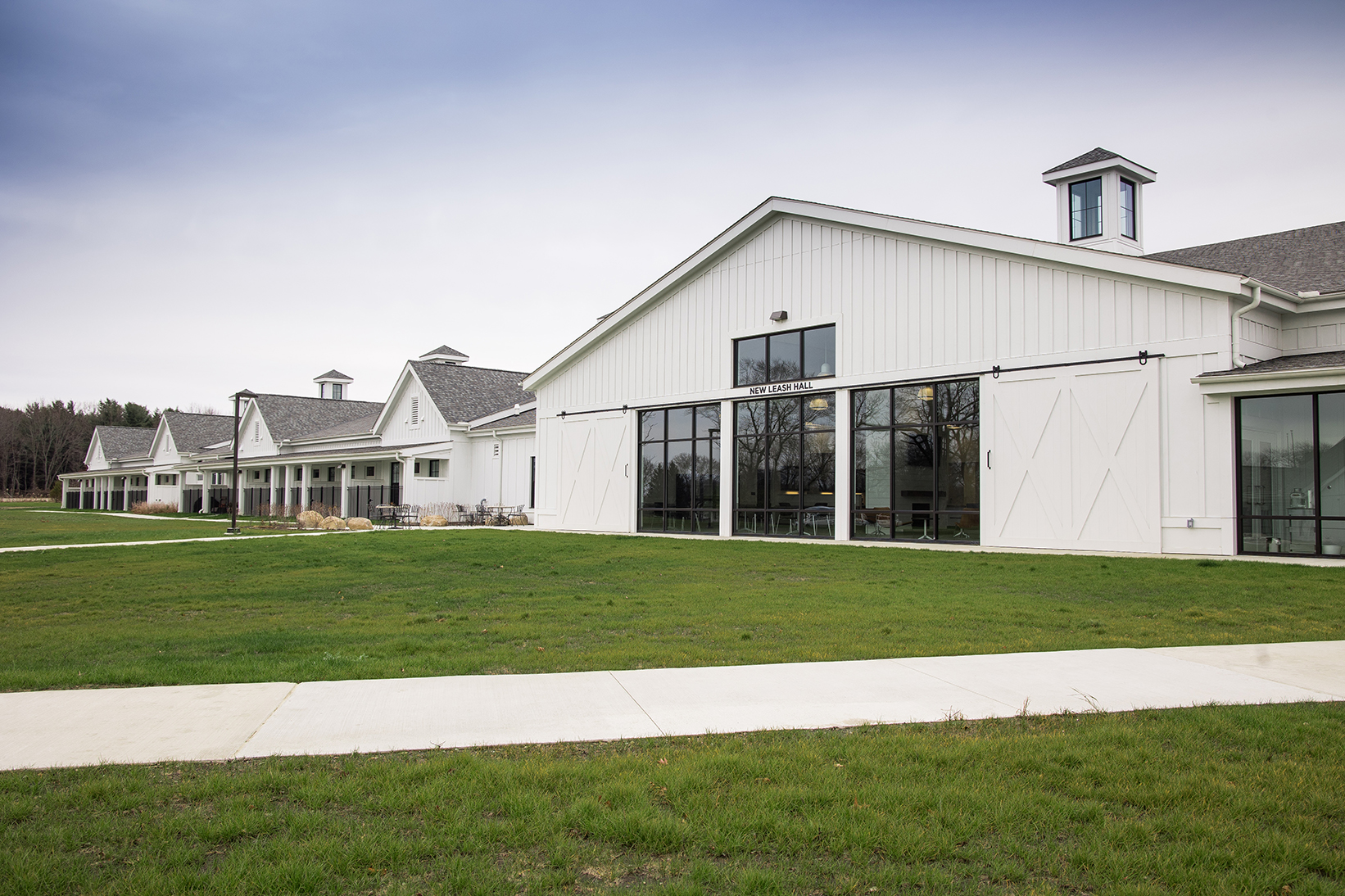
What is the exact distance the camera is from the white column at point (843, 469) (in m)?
21.5

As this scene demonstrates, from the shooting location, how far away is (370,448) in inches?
1569

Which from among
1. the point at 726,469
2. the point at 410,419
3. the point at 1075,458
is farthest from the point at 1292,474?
the point at 410,419

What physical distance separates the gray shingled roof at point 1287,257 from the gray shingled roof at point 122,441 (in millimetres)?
74065

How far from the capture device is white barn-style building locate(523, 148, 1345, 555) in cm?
1630

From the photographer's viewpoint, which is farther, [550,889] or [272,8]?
[272,8]

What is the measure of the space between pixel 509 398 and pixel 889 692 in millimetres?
36923

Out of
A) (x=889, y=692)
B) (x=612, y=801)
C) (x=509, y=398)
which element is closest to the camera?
(x=612, y=801)

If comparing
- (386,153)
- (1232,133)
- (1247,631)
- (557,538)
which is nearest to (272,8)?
(386,153)

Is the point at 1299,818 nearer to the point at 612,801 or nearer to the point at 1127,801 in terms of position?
the point at 1127,801

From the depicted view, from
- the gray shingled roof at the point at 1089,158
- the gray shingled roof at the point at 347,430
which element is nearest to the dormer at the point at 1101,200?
the gray shingled roof at the point at 1089,158

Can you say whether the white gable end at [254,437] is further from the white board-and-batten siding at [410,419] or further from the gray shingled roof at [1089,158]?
the gray shingled roof at [1089,158]

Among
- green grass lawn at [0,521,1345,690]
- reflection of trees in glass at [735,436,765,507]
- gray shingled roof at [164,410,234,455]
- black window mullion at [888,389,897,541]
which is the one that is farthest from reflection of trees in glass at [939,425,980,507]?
gray shingled roof at [164,410,234,455]

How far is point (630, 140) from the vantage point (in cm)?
2486

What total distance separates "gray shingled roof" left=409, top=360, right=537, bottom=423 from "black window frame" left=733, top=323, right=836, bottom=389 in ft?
54.1
